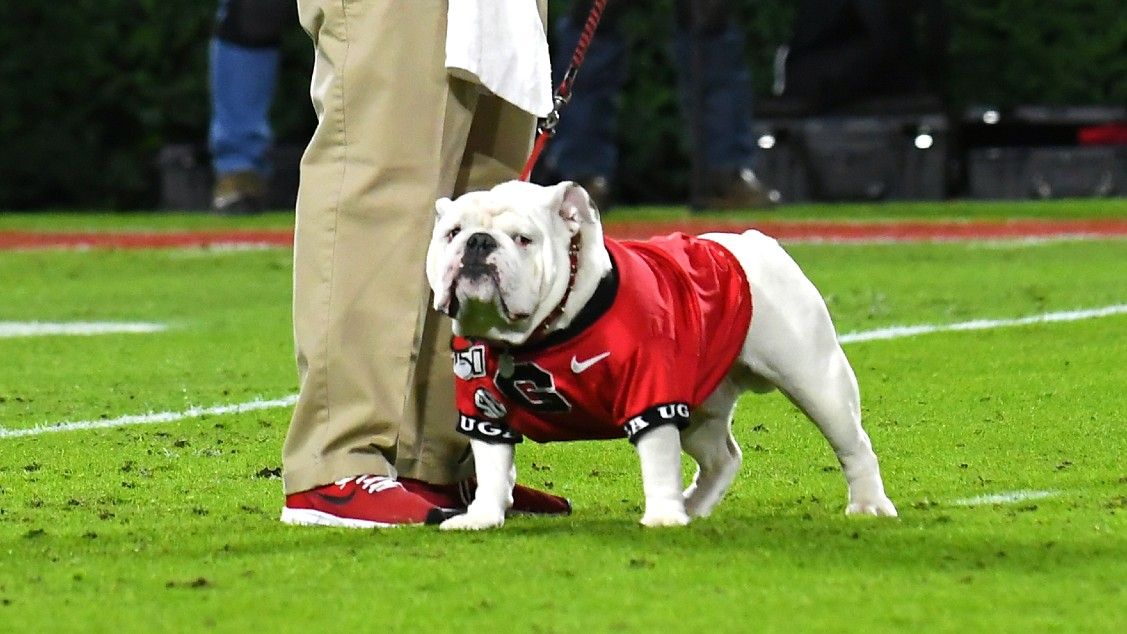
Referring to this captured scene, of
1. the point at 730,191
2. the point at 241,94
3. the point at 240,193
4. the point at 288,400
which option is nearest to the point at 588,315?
the point at 288,400

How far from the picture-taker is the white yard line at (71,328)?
7934 mm

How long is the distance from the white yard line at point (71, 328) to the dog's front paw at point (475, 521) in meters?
4.10

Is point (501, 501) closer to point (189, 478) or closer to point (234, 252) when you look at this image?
point (189, 478)

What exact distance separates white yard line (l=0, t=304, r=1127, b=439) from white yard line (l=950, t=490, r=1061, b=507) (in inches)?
72.1

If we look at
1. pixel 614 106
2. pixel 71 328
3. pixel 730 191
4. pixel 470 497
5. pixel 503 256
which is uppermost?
pixel 503 256

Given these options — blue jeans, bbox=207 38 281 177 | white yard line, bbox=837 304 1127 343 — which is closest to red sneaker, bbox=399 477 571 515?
white yard line, bbox=837 304 1127 343

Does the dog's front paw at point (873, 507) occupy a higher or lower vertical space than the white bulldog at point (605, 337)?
lower

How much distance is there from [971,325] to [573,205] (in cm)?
385

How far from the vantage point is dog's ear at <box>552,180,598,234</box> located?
12.6 ft

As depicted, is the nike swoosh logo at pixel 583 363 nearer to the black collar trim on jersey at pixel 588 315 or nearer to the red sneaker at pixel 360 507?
the black collar trim on jersey at pixel 588 315

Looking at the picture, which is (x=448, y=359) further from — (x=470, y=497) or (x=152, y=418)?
(x=152, y=418)

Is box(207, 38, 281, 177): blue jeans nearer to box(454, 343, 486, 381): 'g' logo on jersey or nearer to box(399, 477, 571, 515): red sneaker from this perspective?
box(399, 477, 571, 515): red sneaker

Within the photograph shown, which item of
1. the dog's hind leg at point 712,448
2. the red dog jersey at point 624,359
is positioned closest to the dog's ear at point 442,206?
the red dog jersey at point 624,359

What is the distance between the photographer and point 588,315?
3.83 metres
